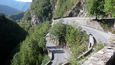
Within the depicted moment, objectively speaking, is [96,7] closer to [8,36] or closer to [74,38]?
[74,38]

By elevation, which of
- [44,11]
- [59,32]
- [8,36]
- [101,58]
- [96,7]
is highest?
[96,7]

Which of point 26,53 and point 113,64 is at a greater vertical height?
point 113,64

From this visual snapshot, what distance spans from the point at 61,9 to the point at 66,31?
9152 cm

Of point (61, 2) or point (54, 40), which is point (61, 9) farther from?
point (54, 40)

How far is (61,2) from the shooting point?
471 ft

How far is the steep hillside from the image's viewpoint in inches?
3912

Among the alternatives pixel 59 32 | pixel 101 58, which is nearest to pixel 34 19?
pixel 59 32

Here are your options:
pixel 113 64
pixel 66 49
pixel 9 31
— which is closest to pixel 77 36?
pixel 66 49

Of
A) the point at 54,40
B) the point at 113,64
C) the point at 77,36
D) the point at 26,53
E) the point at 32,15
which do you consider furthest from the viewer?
the point at 32,15

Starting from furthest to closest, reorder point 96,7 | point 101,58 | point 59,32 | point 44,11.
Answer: point 44,11, point 96,7, point 59,32, point 101,58

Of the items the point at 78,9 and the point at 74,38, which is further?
the point at 78,9

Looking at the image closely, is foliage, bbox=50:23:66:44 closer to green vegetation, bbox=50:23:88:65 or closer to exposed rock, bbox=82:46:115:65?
green vegetation, bbox=50:23:88:65

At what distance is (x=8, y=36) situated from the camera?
105875 millimetres

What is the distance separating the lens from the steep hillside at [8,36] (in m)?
99.4
